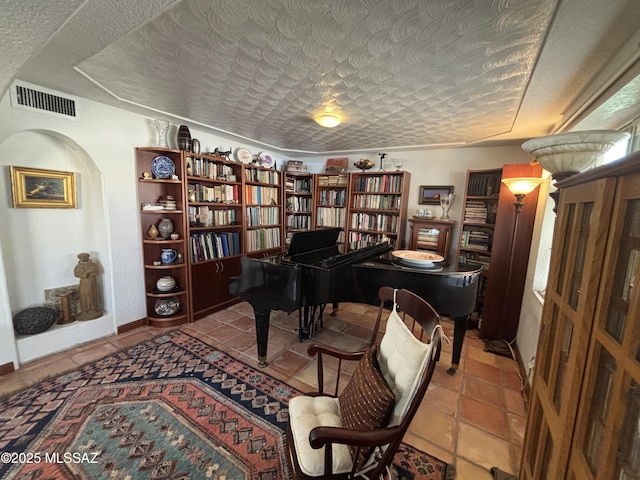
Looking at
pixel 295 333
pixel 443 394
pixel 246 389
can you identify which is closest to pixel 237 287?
pixel 246 389

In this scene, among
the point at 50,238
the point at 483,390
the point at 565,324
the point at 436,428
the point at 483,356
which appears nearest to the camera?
the point at 565,324

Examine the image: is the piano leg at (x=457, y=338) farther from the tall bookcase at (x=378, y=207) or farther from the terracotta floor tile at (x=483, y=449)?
the tall bookcase at (x=378, y=207)

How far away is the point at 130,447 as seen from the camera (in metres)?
1.45

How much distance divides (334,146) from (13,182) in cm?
341

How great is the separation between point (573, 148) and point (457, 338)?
Answer: 1666 millimetres

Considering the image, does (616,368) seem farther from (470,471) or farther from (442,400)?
(442,400)

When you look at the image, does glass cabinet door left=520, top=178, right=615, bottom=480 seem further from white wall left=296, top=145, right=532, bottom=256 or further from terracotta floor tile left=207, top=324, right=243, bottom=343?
white wall left=296, top=145, right=532, bottom=256

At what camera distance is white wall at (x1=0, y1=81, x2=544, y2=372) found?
2.09m

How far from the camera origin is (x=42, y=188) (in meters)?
2.27

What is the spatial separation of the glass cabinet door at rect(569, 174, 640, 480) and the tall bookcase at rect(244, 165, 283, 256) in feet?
11.5

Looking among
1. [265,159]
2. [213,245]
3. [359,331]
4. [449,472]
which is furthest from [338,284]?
[265,159]

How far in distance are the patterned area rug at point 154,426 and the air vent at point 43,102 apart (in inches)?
85.4

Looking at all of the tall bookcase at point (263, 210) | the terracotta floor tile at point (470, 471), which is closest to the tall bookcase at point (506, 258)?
the terracotta floor tile at point (470, 471)

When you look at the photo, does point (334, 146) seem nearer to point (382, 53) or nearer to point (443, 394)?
point (382, 53)
